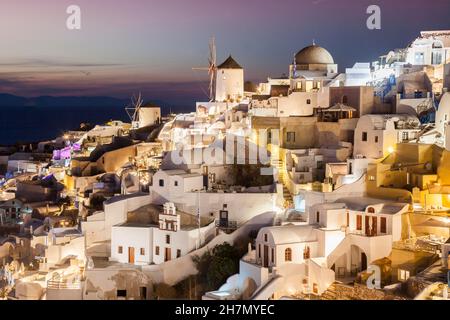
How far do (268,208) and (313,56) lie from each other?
10999mm

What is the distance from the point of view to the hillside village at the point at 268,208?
45.2 feet

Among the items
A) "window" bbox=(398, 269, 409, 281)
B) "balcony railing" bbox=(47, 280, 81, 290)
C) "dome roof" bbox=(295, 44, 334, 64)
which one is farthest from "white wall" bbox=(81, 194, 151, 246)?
"dome roof" bbox=(295, 44, 334, 64)

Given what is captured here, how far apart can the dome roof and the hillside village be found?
2.30 metres

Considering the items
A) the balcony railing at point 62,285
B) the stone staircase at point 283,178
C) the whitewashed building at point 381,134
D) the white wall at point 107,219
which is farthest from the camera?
the whitewashed building at point 381,134

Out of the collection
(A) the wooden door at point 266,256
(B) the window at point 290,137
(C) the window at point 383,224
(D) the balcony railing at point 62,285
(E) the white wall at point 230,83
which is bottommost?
(D) the balcony railing at point 62,285

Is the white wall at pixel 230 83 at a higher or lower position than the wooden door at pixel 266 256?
higher

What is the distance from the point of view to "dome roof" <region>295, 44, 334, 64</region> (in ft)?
85.3

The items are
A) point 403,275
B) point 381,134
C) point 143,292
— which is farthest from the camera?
point 381,134

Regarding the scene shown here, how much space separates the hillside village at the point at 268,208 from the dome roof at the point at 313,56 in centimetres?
230

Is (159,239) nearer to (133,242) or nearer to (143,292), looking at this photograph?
(133,242)

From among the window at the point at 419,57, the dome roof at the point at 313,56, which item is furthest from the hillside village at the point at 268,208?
the dome roof at the point at 313,56

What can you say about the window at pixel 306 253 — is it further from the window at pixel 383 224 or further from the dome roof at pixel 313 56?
the dome roof at pixel 313 56

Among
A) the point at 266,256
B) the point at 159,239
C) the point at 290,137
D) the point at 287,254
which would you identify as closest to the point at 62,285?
the point at 159,239

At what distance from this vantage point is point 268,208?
16.4 metres
